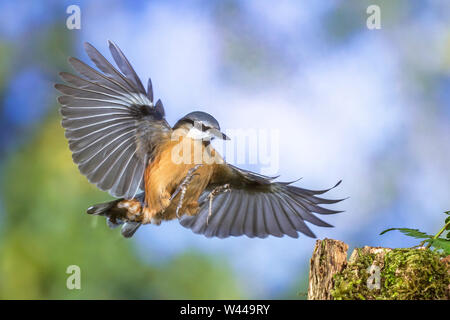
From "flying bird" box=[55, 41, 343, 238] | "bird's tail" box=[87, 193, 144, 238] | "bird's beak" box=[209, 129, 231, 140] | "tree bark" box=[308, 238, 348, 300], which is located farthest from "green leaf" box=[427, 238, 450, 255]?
"bird's tail" box=[87, 193, 144, 238]

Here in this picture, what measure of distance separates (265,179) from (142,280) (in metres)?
1.60

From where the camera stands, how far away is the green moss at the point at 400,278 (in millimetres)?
2236

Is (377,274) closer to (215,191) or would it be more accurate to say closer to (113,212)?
(215,191)

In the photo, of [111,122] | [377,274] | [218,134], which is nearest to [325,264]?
[377,274]

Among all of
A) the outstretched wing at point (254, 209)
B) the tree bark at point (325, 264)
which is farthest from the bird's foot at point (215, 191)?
the tree bark at point (325, 264)

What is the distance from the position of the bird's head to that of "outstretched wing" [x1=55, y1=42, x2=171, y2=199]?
18cm

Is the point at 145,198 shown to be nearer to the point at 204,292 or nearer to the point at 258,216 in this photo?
the point at 258,216

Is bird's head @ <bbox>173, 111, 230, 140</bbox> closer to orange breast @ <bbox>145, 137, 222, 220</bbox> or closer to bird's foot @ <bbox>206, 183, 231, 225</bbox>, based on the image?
orange breast @ <bbox>145, 137, 222, 220</bbox>

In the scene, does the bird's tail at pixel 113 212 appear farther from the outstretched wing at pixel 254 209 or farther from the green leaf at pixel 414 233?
the green leaf at pixel 414 233

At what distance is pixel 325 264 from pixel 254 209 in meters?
1.10

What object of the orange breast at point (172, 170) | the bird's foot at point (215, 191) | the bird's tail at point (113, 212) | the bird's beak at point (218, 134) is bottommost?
the bird's tail at point (113, 212)

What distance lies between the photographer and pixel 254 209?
134 inches

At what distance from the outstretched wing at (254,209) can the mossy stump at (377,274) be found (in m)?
0.82
